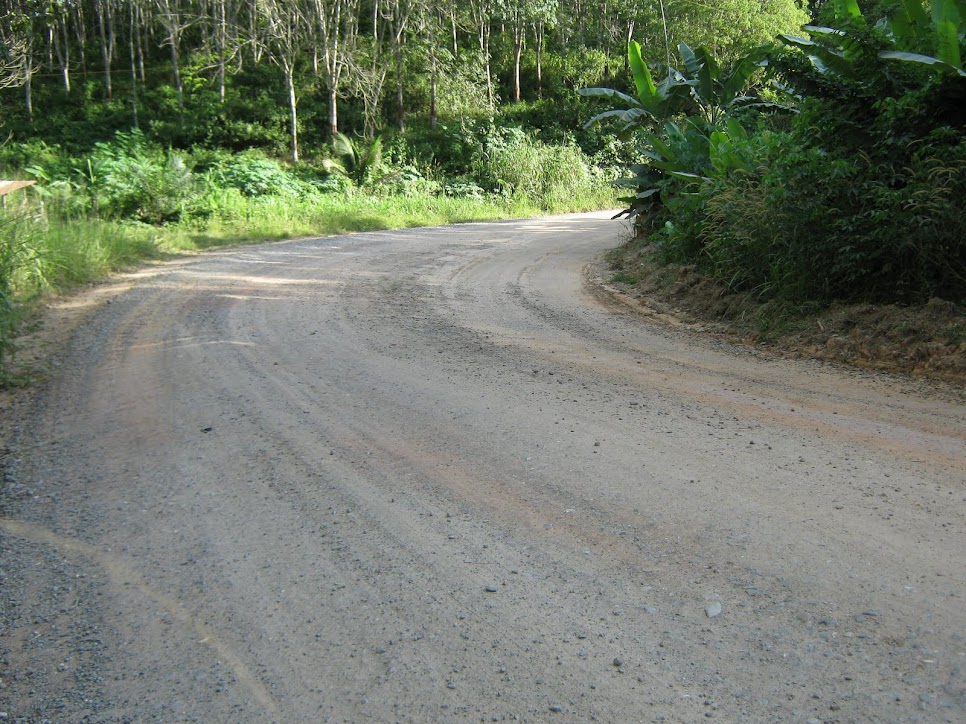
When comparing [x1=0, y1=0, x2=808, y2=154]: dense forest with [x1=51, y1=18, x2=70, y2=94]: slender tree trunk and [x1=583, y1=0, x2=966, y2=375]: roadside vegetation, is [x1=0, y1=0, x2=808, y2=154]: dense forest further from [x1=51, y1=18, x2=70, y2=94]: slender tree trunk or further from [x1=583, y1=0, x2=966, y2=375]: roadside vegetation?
[x1=583, y1=0, x2=966, y2=375]: roadside vegetation

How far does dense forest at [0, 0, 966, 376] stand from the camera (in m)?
7.51

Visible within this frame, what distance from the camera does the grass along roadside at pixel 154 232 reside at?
9.20 m

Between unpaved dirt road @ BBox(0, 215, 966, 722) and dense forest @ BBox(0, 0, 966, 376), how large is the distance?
1.82m

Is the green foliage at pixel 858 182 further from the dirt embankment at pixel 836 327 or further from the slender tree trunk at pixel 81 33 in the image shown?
the slender tree trunk at pixel 81 33

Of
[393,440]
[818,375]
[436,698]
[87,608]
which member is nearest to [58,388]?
[393,440]

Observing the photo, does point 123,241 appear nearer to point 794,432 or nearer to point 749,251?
point 749,251

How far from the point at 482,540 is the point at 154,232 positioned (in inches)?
544

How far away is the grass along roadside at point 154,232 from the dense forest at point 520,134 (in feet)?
0.22

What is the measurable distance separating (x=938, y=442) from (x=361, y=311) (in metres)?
6.26

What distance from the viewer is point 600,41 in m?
44.8

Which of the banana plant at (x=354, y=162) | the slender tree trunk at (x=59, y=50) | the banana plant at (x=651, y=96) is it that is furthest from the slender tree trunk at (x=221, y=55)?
the banana plant at (x=651, y=96)

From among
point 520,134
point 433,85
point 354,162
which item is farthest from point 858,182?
point 433,85

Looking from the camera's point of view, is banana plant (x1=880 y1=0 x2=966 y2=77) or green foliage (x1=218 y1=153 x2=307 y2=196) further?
green foliage (x1=218 y1=153 x2=307 y2=196)

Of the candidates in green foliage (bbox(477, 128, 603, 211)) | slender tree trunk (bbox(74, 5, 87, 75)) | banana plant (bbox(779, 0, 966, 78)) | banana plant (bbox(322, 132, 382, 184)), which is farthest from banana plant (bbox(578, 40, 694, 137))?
slender tree trunk (bbox(74, 5, 87, 75))
